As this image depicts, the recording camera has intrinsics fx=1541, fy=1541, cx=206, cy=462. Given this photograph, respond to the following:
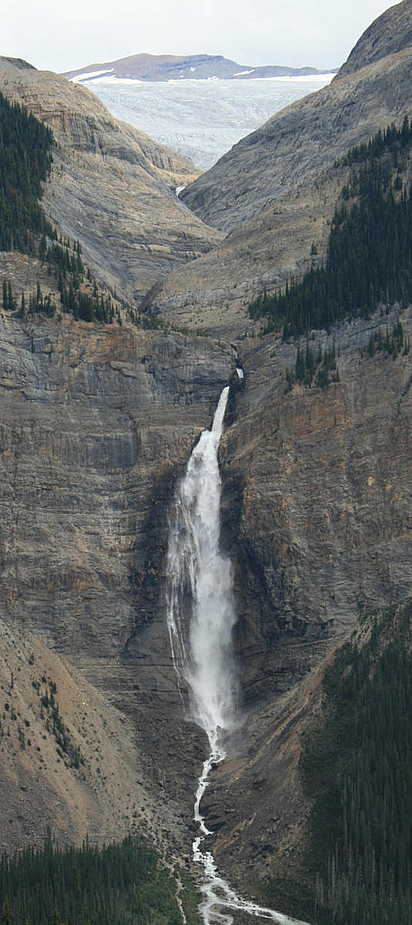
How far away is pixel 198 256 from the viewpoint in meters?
156

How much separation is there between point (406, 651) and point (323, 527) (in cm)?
1625

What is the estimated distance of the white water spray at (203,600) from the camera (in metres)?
109

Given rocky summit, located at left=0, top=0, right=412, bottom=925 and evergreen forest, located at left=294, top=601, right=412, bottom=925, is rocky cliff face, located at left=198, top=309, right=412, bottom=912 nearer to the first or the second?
rocky summit, located at left=0, top=0, right=412, bottom=925

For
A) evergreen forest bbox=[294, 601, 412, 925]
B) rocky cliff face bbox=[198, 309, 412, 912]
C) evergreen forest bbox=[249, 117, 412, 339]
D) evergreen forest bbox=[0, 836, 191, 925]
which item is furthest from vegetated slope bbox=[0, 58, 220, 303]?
evergreen forest bbox=[0, 836, 191, 925]

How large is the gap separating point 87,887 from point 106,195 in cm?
8606

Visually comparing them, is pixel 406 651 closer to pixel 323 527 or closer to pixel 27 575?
pixel 323 527

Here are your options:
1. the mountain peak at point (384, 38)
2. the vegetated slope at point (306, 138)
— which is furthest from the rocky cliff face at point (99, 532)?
the mountain peak at point (384, 38)

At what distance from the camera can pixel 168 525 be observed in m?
118

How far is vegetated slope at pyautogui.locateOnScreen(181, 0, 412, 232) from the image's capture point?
6319 inches

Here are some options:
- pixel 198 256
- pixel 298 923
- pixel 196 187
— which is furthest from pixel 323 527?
pixel 196 187

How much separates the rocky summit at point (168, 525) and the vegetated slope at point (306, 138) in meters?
20.1

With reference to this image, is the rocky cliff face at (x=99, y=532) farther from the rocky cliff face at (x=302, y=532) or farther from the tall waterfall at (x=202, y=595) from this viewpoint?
the rocky cliff face at (x=302, y=532)

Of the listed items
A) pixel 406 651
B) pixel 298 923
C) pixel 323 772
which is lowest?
pixel 298 923

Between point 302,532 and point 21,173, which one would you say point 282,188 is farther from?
point 302,532
